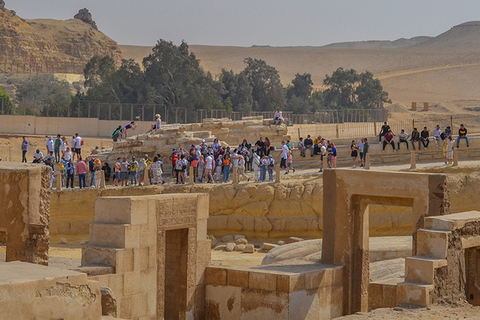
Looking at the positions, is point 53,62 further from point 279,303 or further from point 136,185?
point 279,303

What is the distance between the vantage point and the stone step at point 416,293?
43.1ft

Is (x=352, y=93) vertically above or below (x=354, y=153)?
above

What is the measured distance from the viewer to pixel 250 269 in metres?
15.1

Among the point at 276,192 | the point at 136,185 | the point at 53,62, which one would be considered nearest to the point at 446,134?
the point at 276,192

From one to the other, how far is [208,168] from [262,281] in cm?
1436

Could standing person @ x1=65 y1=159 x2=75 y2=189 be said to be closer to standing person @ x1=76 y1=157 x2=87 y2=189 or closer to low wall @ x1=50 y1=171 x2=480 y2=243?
standing person @ x1=76 y1=157 x2=87 y2=189

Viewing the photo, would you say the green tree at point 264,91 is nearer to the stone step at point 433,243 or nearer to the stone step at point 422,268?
the stone step at point 433,243

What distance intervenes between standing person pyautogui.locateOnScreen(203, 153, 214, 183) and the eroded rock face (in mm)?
82753

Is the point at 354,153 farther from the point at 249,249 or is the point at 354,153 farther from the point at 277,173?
the point at 249,249

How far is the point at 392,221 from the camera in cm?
2798

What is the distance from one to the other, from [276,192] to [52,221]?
807 cm

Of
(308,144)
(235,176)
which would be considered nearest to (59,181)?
(235,176)

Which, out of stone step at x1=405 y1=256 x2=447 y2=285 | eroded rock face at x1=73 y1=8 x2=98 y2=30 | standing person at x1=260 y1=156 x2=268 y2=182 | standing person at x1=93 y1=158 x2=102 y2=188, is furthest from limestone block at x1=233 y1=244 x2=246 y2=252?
eroded rock face at x1=73 y1=8 x2=98 y2=30

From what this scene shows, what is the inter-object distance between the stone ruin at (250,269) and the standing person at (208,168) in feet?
42.0
